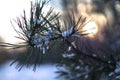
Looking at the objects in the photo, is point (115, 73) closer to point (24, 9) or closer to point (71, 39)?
point (71, 39)

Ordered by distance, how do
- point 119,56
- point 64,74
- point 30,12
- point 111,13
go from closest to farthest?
point 30,12 < point 119,56 < point 64,74 < point 111,13

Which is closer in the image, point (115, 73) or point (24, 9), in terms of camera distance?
point (24, 9)

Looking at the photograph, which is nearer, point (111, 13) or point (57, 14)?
point (57, 14)

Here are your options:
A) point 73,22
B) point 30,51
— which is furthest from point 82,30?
point 30,51

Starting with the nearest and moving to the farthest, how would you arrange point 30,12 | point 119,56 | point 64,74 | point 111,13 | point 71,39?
point 30,12 < point 71,39 < point 119,56 < point 64,74 < point 111,13

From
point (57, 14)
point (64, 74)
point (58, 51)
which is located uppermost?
point (57, 14)

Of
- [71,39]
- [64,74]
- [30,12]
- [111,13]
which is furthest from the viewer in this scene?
[111,13]

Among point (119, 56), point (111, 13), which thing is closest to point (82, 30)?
point (119, 56)

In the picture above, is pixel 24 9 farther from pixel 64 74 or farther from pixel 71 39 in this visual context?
pixel 64 74

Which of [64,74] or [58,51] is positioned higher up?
[58,51]
